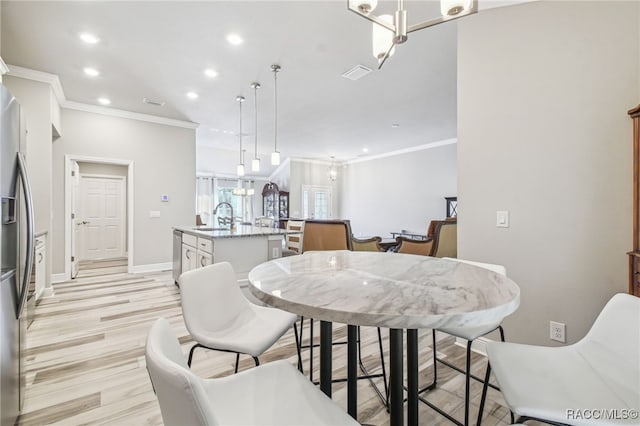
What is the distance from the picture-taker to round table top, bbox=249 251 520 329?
76 cm

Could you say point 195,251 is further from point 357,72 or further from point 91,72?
point 357,72

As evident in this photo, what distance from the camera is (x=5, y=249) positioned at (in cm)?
134

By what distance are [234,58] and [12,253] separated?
9.10ft

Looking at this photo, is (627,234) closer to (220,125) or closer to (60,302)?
(60,302)

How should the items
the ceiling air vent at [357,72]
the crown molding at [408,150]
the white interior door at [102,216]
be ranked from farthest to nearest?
the crown molding at [408,150], the white interior door at [102,216], the ceiling air vent at [357,72]

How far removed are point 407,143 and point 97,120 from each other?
651 cm

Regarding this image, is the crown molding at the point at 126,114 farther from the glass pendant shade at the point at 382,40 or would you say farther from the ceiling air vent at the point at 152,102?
the glass pendant shade at the point at 382,40

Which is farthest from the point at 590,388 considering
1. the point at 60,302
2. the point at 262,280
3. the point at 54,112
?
the point at 54,112

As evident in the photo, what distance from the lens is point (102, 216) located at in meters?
6.69

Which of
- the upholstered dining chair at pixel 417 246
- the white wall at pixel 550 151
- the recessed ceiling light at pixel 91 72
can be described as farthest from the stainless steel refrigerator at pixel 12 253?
the upholstered dining chair at pixel 417 246

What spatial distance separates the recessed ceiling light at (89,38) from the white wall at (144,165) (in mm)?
2346

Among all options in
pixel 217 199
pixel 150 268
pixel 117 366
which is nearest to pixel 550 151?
pixel 117 366

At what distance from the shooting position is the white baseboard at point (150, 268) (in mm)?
5215

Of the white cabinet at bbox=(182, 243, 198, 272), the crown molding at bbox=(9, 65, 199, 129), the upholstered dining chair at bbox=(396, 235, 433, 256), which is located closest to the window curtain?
the crown molding at bbox=(9, 65, 199, 129)
